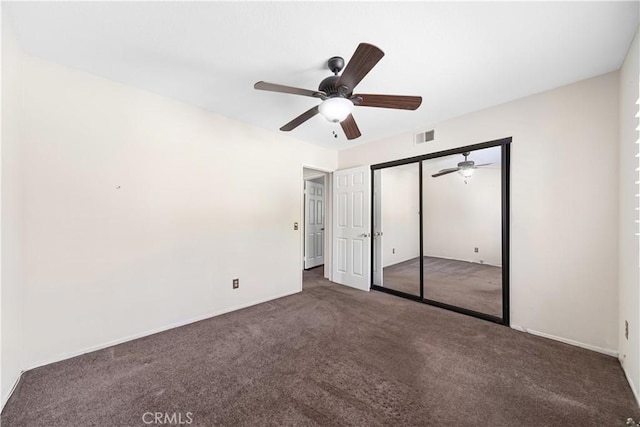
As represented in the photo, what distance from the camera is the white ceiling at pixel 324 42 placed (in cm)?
146

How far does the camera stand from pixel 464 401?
155cm

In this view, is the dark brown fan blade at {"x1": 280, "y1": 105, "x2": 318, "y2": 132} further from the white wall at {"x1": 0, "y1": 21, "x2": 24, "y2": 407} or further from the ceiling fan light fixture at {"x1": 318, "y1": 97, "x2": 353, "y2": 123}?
the white wall at {"x1": 0, "y1": 21, "x2": 24, "y2": 407}

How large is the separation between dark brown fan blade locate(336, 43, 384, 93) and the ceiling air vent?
1.93 meters

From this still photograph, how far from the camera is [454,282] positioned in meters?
3.72

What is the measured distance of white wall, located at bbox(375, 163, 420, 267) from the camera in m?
4.07

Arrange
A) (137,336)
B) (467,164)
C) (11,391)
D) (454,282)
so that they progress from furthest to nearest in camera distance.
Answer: (454,282) → (467,164) → (137,336) → (11,391)

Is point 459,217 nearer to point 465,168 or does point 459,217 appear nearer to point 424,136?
point 465,168

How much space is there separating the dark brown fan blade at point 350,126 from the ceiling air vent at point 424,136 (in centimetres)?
134

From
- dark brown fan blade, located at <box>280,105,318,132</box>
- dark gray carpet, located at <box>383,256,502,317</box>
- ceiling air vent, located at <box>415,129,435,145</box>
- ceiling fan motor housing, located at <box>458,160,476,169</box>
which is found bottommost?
dark gray carpet, located at <box>383,256,502,317</box>

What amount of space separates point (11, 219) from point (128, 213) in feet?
2.32

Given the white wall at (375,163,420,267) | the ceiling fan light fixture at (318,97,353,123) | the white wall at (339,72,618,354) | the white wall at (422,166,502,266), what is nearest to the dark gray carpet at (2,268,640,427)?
the white wall at (339,72,618,354)

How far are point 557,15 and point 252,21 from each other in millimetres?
1941

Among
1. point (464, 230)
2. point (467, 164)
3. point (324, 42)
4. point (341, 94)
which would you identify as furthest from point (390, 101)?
point (464, 230)

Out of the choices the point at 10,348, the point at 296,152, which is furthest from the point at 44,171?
the point at 296,152
